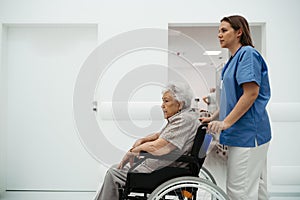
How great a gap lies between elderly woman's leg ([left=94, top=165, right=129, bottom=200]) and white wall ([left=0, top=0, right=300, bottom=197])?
1.63 meters

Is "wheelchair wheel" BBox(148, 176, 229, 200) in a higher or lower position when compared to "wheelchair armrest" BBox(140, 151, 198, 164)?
lower

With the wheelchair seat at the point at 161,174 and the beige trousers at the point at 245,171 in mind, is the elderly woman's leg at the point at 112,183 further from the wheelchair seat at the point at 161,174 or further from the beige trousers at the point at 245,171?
the beige trousers at the point at 245,171

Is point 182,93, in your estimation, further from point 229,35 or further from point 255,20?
point 255,20

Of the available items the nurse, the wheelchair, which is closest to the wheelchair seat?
the wheelchair

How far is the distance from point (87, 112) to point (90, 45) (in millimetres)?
700

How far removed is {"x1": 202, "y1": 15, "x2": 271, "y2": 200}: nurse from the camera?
1503 mm

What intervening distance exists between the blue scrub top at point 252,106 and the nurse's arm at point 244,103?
5 cm

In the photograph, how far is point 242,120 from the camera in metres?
1.55

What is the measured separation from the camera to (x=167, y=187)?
1488 mm

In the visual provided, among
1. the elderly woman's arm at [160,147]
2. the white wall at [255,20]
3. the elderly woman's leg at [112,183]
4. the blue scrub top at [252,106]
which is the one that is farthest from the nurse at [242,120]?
the white wall at [255,20]

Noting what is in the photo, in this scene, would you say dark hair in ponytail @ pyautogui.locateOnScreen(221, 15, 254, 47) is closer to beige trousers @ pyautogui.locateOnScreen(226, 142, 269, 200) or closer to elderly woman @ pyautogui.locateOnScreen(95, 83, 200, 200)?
elderly woman @ pyautogui.locateOnScreen(95, 83, 200, 200)

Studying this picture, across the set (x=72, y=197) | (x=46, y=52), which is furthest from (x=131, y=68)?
(x=72, y=197)

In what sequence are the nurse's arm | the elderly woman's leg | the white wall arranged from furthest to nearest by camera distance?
the white wall
the elderly woman's leg
the nurse's arm

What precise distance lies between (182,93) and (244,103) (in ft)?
1.24
